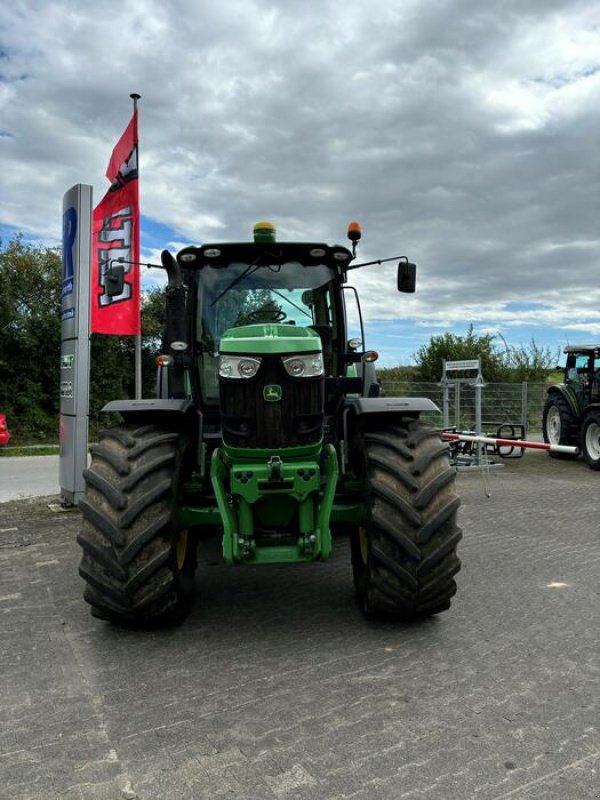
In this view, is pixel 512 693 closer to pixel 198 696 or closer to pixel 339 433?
pixel 198 696

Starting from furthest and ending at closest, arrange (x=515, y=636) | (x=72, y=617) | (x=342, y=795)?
(x=72, y=617) < (x=515, y=636) < (x=342, y=795)

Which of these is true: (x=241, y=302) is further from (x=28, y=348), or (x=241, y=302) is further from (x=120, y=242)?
(x=28, y=348)

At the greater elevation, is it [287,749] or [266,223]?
[266,223]

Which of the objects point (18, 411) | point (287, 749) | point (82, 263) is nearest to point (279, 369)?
point (287, 749)

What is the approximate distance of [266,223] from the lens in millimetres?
4523

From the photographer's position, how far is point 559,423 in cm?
1325

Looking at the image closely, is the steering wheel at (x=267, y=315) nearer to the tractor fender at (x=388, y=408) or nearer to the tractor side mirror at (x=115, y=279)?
the tractor fender at (x=388, y=408)

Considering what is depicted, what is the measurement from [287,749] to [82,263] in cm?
644

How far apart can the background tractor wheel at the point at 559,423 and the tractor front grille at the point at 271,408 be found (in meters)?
10.4

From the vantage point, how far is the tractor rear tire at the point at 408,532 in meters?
3.56

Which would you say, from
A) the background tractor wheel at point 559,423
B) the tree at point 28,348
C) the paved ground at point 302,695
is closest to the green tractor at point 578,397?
the background tractor wheel at point 559,423

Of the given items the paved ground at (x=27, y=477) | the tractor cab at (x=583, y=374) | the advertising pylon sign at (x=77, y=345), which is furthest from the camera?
the tractor cab at (x=583, y=374)

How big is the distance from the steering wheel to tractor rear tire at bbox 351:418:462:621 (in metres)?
1.34

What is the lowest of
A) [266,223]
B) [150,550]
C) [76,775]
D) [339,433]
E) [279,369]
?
[76,775]
